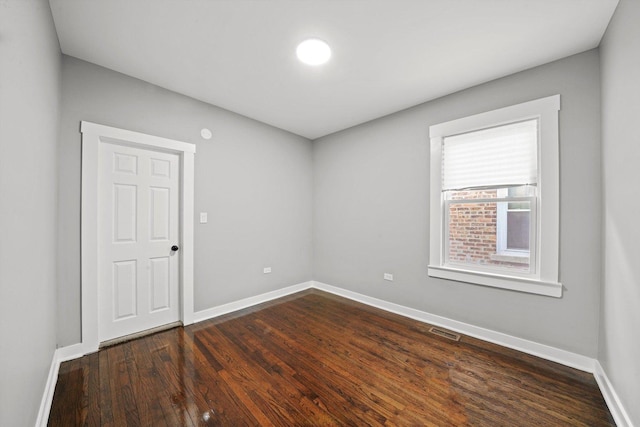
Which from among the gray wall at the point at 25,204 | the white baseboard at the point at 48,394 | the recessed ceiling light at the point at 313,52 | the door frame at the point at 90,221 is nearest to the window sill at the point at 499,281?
the recessed ceiling light at the point at 313,52

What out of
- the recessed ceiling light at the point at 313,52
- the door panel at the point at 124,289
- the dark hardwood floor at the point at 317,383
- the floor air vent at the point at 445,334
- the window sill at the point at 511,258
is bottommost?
the dark hardwood floor at the point at 317,383

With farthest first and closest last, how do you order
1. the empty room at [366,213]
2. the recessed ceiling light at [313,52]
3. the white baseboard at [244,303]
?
1. the white baseboard at [244,303]
2. the recessed ceiling light at [313,52]
3. the empty room at [366,213]

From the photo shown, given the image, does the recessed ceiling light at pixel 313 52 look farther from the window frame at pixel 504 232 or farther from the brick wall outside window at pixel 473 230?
the window frame at pixel 504 232

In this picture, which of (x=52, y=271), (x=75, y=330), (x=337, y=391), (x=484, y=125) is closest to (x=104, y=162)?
(x=52, y=271)

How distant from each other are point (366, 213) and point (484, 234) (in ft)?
4.90

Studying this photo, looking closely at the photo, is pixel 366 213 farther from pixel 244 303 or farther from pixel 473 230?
pixel 244 303

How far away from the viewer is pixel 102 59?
225 cm

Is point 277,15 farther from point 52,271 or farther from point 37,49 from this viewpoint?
point 52,271

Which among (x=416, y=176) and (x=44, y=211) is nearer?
(x=44, y=211)

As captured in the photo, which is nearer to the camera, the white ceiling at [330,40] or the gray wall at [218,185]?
the white ceiling at [330,40]

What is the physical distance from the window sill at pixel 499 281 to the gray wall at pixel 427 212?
7cm

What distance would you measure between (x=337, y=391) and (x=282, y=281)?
229 centimetres

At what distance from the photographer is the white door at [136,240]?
2.44m

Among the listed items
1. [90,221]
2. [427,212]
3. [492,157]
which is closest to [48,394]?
[90,221]
